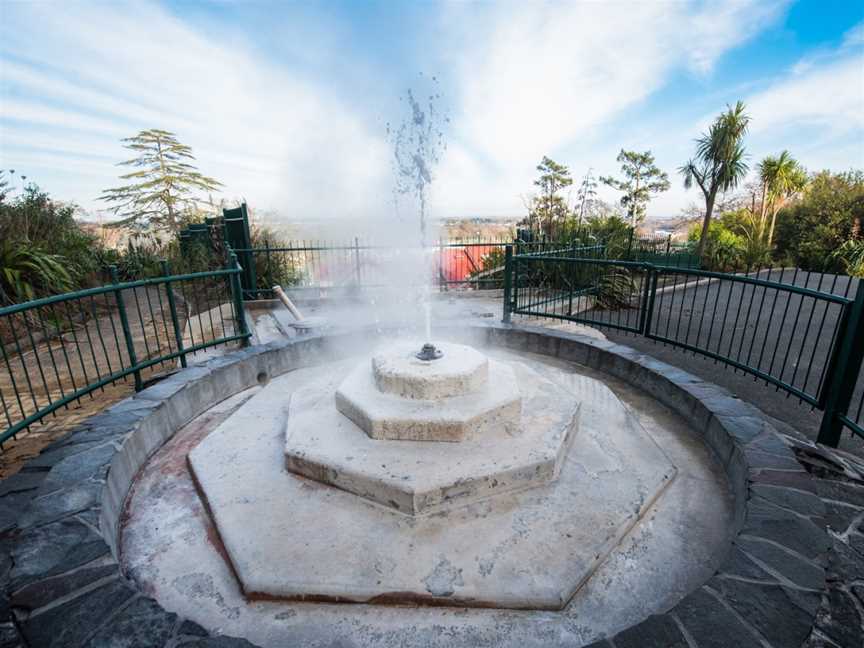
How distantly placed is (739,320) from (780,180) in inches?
708

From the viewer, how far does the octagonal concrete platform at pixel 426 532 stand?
1837 millimetres

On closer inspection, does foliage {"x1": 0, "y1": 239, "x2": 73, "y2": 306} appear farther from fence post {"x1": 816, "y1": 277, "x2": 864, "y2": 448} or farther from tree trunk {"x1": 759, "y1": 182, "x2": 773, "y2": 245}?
tree trunk {"x1": 759, "y1": 182, "x2": 773, "y2": 245}

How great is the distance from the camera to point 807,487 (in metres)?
2.17

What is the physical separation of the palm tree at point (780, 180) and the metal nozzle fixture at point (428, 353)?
23482 mm

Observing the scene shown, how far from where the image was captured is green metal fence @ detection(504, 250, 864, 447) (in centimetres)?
285

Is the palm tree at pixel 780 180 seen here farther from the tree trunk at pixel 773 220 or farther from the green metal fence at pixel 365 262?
the green metal fence at pixel 365 262

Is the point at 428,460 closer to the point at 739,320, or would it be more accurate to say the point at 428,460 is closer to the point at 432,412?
the point at 432,412

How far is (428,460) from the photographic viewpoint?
8.18ft

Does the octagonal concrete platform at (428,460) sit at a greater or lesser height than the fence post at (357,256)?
lesser

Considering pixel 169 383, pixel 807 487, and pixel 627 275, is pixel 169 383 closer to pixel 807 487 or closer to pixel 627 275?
pixel 807 487

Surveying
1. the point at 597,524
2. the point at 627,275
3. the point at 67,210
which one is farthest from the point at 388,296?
the point at 67,210

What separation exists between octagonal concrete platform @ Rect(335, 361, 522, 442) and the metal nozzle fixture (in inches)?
16.0

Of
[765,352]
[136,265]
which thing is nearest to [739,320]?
[765,352]

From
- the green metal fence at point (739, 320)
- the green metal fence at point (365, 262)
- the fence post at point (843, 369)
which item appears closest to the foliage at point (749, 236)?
the green metal fence at point (739, 320)
